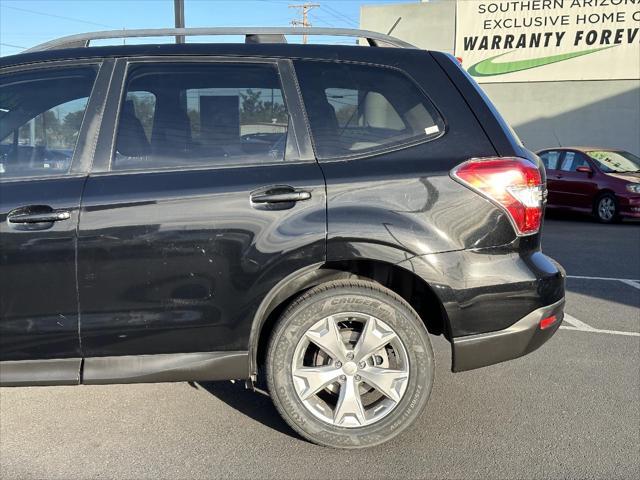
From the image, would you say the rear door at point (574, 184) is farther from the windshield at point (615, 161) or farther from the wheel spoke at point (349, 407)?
the wheel spoke at point (349, 407)

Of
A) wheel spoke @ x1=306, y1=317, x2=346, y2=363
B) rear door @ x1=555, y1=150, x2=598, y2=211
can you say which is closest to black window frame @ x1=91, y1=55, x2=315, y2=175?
wheel spoke @ x1=306, y1=317, x2=346, y2=363

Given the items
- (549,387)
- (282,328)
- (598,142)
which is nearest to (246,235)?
(282,328)

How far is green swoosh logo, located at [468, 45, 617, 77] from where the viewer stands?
20156 millimetres

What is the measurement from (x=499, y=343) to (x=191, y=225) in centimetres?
162

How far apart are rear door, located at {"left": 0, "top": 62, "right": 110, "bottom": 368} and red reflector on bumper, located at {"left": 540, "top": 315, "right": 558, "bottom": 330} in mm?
2301

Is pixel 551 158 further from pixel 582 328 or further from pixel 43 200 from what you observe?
pixel 43 200

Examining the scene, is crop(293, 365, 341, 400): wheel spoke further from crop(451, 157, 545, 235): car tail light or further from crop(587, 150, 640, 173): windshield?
crop(587, 150, 640, 173): windshield

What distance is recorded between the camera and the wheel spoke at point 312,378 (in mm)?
2953

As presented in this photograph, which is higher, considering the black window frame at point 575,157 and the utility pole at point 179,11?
the utility pole at point 179,11

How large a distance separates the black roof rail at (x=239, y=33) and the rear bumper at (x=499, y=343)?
1576mm

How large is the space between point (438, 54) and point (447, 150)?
1.94ft

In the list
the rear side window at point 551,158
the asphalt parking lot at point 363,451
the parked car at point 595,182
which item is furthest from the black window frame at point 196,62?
the rear side window at point 551,158

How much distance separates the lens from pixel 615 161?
12.2 m

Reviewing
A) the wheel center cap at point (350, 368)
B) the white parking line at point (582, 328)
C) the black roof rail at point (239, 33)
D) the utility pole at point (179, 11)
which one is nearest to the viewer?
the wheel center cap at point (350, 368)
